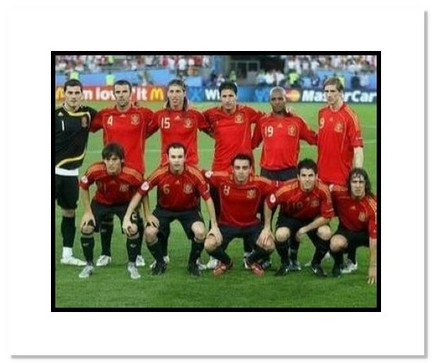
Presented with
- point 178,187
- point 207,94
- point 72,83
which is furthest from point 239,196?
point 72,83

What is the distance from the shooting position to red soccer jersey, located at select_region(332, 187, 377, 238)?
7.54m

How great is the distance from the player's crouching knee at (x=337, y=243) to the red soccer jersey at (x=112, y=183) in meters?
0.98

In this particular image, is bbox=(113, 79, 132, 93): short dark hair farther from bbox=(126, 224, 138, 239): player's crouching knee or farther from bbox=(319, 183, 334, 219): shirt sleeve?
bbox=(319, 183, 334, 219): shirt sleeve

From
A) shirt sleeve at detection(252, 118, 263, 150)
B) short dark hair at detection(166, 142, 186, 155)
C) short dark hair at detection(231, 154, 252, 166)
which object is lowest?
short dark hair at detection(231, 154, 252, 166)

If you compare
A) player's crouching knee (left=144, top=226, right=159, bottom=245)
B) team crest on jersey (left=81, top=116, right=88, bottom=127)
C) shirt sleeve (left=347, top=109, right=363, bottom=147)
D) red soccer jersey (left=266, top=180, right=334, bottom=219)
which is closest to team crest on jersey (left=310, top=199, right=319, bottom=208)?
red soccer jersey (left=266, top=180, right=334, bottom=219)

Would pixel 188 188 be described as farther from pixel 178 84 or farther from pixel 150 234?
pixel 178 84

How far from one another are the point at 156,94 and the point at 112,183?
483 millimetres

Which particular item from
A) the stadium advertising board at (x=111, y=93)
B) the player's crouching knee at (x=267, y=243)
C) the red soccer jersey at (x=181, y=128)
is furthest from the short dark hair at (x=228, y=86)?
the player's crouching knee at (x=267, y=243)

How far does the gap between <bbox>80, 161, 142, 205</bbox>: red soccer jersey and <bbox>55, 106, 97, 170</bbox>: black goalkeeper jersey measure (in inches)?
3.3

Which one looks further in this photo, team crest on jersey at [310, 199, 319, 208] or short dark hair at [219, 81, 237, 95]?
team crest on jersey at [310, 199, 319, 208]

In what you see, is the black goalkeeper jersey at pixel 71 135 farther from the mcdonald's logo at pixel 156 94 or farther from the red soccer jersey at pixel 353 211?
the red soccer jersey at pixel 353 211

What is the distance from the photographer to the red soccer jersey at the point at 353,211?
754cm
